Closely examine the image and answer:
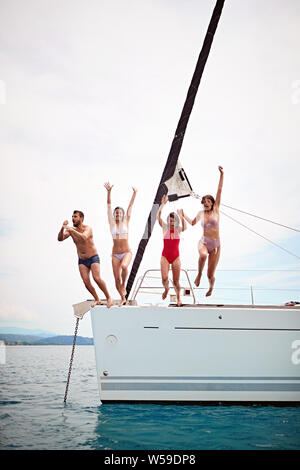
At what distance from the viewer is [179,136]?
25.2 ft

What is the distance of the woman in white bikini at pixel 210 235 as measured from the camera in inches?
288

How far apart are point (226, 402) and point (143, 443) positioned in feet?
6.67

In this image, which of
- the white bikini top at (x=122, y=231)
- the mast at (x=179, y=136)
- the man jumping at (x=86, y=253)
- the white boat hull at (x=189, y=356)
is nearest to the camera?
the white boat hull at (x=189, y=356)

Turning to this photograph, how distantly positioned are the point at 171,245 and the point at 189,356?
184cm

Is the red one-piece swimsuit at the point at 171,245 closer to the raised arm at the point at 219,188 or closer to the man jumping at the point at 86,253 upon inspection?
the raised arm at the point at 219,188

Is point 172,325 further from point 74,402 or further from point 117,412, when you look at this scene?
point 74,402

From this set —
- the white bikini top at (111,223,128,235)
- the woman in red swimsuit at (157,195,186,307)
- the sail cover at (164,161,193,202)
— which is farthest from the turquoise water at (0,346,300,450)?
the sail cover at (164,161,193,202)

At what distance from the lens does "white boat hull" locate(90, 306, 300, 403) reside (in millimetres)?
6672

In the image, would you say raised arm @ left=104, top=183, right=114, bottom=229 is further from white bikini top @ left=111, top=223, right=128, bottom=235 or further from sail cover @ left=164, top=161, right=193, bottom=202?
sail cover @ left=164, top=161, right=193, bottom=202

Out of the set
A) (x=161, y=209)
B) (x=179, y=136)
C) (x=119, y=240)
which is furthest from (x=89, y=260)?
(x=179, y=136)

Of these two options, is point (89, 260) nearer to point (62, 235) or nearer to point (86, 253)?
point (86, 253)

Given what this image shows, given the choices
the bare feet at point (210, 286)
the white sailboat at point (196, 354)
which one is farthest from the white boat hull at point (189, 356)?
the bare feet at point (210, 286)

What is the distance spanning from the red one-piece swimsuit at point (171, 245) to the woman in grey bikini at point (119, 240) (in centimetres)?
63
